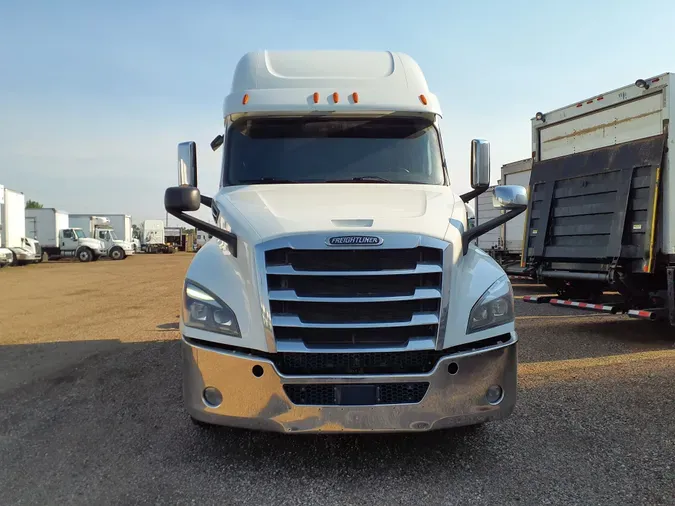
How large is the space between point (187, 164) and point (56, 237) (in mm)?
36077

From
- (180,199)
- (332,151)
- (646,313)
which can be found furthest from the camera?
(646,313)

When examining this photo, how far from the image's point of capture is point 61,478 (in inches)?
135

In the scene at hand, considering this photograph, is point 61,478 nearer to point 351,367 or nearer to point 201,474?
point 201,474

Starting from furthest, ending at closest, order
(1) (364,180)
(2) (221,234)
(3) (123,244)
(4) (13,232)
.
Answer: (3) (123,244) → (4) (13,232) → (1) (364,180) → (2) (221,234)

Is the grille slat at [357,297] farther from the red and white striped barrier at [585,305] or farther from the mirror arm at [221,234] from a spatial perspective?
the red and white striped barrier at [585,305]

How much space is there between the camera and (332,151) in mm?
4637

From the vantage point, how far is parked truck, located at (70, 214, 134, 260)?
3872cm

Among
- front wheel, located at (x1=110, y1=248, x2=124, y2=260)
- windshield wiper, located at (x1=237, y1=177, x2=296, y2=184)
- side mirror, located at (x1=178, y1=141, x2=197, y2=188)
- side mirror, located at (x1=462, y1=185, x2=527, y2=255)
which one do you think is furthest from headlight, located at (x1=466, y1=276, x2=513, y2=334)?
front wheel, located at (x1=110, y1=248, x2=124, y2=260)

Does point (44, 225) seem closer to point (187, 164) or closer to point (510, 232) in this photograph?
point (510, 232)

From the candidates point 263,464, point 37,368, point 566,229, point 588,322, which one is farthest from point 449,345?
point 588,322

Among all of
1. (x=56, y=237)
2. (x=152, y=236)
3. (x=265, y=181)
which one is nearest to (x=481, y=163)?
(x=265, y=181)

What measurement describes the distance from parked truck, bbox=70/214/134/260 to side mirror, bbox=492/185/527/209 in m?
38.2

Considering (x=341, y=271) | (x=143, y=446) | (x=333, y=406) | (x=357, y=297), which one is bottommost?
(x=143, y=446)

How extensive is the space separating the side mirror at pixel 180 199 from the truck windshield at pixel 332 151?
696mm
